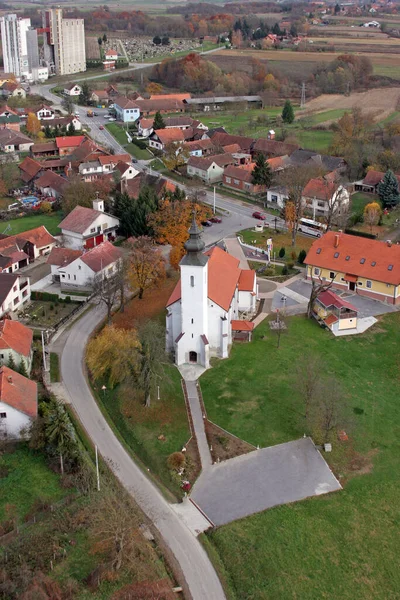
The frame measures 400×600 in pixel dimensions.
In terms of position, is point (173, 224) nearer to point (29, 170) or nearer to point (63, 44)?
point (29, 170)

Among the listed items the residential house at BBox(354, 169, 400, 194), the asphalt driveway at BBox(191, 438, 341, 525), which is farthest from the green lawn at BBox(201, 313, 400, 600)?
the residential house at BBox(354, 169, 400, 194)

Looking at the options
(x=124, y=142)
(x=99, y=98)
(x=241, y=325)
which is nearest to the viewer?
(x=241, y=325)

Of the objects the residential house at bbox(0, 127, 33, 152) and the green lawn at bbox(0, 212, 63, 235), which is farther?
the residential house at bbox(0, 127, 33, 152)

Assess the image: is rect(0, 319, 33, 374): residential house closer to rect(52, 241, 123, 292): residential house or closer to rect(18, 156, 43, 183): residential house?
rect(52, 241, 123, 292): residential house

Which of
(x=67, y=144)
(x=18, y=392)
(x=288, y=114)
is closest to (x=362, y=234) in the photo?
(x=18, y=392)

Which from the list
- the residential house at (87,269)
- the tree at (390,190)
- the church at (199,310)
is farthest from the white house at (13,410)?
the tree at (390,190)

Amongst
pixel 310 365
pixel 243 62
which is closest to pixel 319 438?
pixel 310 365
